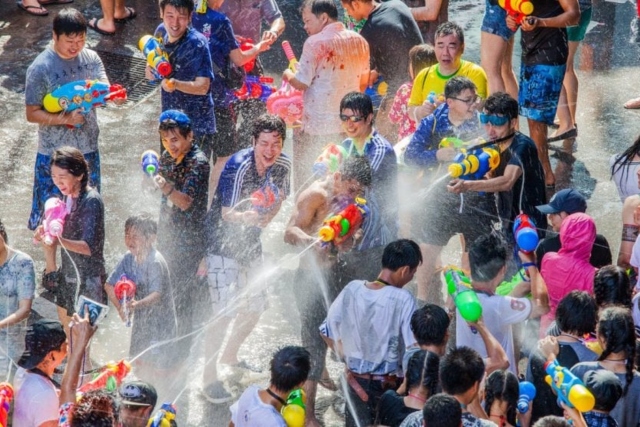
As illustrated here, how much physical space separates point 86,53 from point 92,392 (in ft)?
12.8

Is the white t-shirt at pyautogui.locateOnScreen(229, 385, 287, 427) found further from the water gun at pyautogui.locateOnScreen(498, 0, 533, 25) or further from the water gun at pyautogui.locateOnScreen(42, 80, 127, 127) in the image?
the water gun at pyautogui.locateOnScreen(498, 0, 533, 25)

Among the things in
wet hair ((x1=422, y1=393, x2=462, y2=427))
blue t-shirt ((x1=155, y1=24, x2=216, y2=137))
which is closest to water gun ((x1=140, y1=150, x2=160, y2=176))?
blue t-shirt ((x1=155, y1=24, x2=216, y2=137))

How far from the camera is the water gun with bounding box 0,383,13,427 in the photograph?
5.59m

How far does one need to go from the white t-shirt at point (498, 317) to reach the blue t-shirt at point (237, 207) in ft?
5.68

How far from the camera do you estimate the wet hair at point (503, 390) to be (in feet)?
18.8

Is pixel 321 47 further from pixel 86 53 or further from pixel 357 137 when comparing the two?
pixel 86 53

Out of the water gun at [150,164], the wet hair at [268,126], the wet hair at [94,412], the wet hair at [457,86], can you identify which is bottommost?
the water gun at [150,164]

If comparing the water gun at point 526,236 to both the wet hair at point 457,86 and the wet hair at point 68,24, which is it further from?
the wet hair at point 68,24

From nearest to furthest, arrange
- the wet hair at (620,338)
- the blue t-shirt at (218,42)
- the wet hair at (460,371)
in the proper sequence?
the wet hair at (460,371) < the wet hair at (620,338) < the blue t-shirt at (218,42)

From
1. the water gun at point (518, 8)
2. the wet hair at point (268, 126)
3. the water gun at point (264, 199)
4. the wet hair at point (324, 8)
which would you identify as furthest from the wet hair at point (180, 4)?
the water gun at point (518, 8)

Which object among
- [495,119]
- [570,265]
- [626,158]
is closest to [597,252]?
[570,265]

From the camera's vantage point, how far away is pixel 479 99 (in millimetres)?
8242

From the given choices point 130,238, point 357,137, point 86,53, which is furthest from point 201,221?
point 86,53

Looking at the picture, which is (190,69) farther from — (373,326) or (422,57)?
(373,326)
